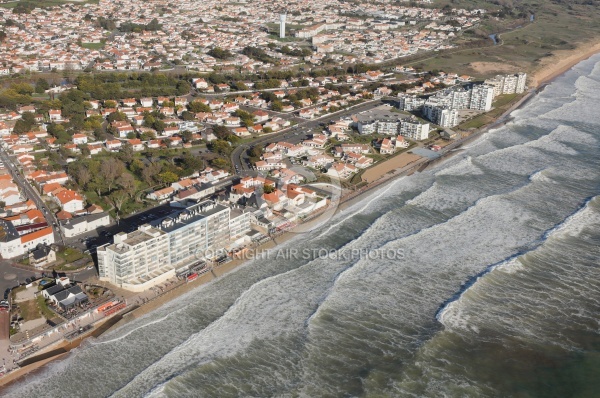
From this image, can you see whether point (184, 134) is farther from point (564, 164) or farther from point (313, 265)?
point (564, 164)

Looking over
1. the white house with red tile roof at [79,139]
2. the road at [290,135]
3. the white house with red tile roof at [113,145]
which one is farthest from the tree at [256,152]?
the white house with red tile roof at [79,139]

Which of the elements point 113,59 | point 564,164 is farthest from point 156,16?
point 564,164

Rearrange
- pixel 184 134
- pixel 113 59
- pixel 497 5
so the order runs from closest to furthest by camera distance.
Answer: pixel 184 134 → pixel 113 59 → pixel 497 5

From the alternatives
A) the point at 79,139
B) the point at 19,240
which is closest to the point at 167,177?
the point at 19,240

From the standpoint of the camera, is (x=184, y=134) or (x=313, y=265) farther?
(x=184, y=134)

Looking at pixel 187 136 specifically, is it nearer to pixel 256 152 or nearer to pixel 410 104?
pixel 256 152

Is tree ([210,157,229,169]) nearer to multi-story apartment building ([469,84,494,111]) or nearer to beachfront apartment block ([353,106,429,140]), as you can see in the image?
beachfront apartment block ([353,106,429,140])

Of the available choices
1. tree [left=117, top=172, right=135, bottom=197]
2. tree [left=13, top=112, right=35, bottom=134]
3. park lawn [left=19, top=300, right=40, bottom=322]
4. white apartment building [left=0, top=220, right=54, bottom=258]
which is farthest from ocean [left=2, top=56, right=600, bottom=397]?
tree [left=13, top=112, right=35, bottom=134]
